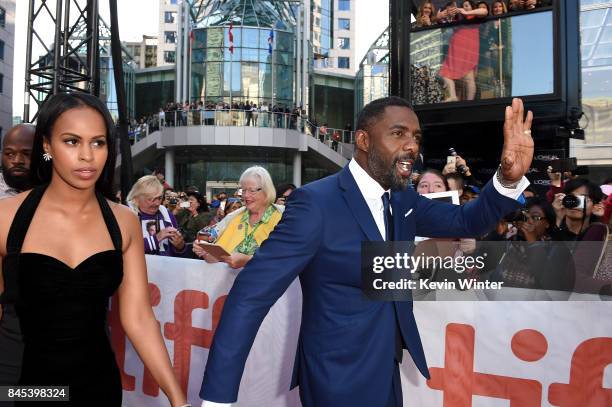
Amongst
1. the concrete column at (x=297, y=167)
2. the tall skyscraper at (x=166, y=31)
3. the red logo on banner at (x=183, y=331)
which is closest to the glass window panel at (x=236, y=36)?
the concrete column at (x=297, y=167)

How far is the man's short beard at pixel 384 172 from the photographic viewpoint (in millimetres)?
1985

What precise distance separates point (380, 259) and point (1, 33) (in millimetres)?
49855

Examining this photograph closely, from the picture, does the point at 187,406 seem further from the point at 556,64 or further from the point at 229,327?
the point at 556,64

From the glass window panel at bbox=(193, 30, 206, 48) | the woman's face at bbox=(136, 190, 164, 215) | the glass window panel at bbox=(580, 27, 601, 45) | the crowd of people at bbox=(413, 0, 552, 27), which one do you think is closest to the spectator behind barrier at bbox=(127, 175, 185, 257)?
the woman's face at bbox=(136, 190, 164, 215)

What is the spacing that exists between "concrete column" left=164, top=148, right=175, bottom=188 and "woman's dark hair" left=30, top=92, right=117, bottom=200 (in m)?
34.6

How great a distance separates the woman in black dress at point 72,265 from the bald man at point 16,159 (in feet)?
3.50

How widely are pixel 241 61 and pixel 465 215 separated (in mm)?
37988

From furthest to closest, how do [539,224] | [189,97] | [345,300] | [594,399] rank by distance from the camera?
[189,97] < [539,224] < [594,399] < [345,300]

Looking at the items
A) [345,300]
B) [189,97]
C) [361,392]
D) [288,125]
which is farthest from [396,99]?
[189,97]

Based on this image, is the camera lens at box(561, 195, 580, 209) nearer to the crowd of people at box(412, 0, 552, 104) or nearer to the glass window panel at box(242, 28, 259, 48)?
the crowd of people at box(412, 0, 552, 104)

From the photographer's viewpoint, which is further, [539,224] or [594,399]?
[539,224]

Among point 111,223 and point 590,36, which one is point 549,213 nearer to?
point 111,223

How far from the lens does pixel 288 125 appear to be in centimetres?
3569

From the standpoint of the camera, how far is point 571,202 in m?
4.28
